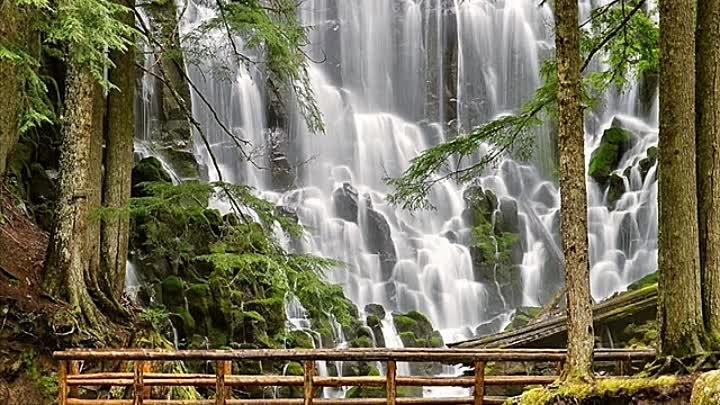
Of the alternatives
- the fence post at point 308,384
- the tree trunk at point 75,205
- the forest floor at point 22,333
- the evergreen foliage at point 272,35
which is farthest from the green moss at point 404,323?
the fence post at point 308,384

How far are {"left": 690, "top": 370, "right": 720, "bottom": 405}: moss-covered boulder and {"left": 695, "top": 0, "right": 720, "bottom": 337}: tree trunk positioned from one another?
2348mm

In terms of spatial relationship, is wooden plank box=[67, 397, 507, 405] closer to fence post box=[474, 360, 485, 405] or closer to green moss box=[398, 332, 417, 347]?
fence post box=[474, 360, 485, 405]

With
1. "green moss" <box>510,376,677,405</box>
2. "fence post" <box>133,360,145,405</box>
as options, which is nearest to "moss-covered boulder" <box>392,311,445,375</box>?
"fence post" <box>133,360,145,405</box>

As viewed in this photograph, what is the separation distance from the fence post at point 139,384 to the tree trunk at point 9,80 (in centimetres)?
249

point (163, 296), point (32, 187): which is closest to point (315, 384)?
point (163, 296)

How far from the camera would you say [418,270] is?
21.2m

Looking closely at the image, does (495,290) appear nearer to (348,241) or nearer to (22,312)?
(348,241)

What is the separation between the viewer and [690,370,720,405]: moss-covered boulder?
3137 mm

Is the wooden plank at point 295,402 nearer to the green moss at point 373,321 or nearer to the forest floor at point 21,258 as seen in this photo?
the forest floor at point 21,258

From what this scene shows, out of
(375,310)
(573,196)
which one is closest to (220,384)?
(573,196)

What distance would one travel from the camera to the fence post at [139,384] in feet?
21.2

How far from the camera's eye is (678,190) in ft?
18.5

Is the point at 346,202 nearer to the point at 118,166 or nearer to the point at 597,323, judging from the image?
the point at 597,323

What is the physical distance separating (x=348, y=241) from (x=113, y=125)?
40.6ft
